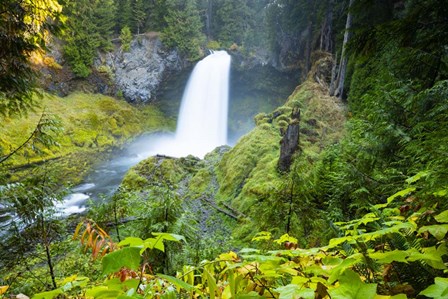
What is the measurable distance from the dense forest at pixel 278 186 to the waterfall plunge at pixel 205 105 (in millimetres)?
7361

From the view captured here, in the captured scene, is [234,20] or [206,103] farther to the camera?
[234,20]

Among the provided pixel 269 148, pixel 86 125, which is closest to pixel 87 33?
pixel 86 125

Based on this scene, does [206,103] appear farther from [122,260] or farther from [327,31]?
[122,260]

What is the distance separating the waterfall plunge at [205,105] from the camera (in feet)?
92.9

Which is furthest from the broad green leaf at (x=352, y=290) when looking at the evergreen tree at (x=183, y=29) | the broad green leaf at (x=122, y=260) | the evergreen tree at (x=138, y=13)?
the evergreen tree at (x=138, y=13)

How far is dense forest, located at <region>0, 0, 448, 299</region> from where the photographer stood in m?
0.89

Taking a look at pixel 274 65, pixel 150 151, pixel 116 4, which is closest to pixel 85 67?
pixel 116 4

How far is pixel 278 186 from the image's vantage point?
12.8ft

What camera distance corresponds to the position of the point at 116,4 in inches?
1156

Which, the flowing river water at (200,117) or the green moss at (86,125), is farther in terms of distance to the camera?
the flowing river water at (200,117)

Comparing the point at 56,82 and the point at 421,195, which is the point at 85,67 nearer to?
the point at 56,82

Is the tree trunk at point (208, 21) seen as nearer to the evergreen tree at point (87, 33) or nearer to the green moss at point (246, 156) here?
the evergreen tree at point (87, 33)

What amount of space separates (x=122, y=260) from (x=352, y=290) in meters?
0.54

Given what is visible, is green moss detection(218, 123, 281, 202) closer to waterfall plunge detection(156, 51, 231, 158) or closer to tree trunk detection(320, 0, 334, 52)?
tree trunk detection(320, 0, 334, 52)
